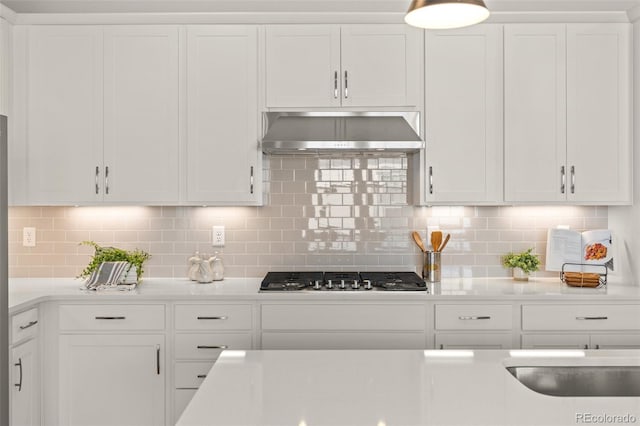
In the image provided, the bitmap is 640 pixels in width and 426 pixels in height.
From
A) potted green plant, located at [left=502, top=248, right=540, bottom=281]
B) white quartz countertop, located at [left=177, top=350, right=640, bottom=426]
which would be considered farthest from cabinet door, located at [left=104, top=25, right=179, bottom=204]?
potted green plant, located at [left=502, top=248, right=540, bottom=281]

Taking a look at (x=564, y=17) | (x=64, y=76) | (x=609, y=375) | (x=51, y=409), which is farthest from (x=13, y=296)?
(x=564, y=17)

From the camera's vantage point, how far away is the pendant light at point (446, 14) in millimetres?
1604

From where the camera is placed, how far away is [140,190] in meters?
3.28

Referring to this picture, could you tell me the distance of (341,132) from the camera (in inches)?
125

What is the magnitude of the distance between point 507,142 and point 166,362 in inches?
92.7

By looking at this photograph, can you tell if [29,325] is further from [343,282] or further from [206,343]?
[343,282]

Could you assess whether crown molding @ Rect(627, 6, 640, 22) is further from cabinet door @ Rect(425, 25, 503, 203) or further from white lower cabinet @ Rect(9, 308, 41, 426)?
white lower cabinet @ Rect(9, 308, 41, 426)

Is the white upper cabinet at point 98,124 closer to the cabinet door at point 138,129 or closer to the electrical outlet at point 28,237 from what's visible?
the cabinet door at point 138,129

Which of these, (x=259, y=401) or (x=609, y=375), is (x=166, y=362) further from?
(x=609, y=375)

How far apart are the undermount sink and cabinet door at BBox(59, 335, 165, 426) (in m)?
2.06

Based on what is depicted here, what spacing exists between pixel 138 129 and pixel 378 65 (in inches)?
58.8

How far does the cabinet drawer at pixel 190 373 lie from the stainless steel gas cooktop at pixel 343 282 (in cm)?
54

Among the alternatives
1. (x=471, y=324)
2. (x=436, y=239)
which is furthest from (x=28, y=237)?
(x=471, y=324)

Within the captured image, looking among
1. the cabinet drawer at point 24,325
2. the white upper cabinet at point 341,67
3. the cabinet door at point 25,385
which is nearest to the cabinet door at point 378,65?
the white upper cabinet at point 341,67
